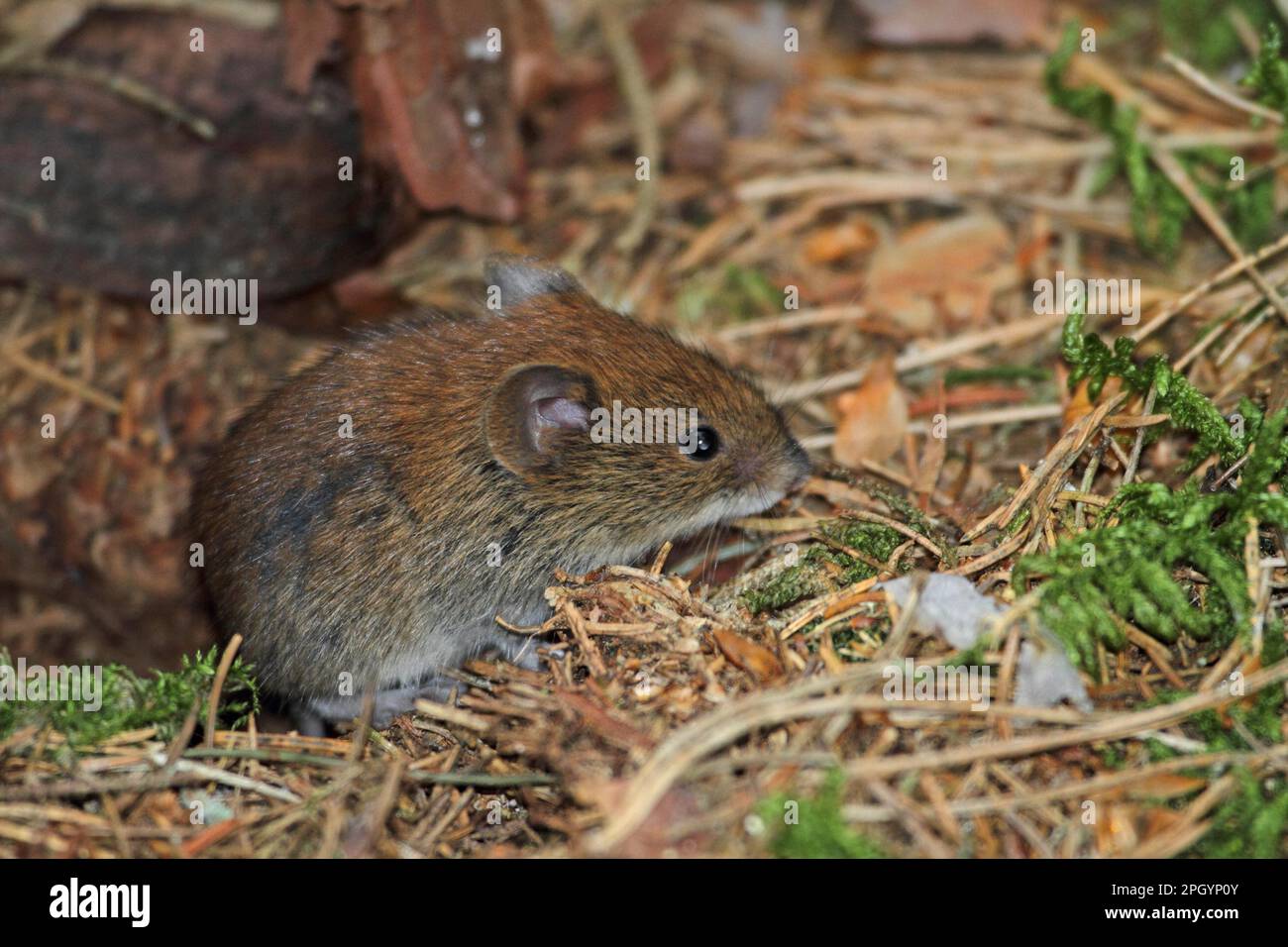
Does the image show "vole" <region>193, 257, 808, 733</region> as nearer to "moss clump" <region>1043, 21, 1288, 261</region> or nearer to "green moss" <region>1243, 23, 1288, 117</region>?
"moss clump" <region>1043, 21, 1288, 261</region>

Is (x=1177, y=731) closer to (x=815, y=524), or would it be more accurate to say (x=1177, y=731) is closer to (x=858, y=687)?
(x=858, y=687)

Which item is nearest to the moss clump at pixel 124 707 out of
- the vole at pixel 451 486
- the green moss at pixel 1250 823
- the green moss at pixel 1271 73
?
the vole at pixel 451 486

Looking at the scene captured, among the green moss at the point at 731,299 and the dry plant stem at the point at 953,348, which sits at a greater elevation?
the green moss at the point at 731,299

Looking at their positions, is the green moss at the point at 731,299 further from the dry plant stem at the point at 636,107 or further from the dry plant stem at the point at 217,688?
the dry plant stem at the point at 217,688

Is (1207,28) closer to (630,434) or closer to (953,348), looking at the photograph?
(953,348)

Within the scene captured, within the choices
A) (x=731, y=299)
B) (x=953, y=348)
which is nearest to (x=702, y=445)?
(x=953, y=348)
